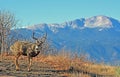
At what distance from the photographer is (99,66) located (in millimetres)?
28281

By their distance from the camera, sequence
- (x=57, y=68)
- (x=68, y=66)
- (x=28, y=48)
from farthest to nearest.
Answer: (x=68, y=66) < (x=57, y=68) < (x=28, y=48)

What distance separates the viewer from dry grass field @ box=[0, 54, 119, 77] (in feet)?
71.2

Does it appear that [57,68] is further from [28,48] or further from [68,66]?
[28,48]

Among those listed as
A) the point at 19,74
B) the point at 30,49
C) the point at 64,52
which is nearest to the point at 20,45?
the point at 30,49

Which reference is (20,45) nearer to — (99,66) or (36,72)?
(36,72)

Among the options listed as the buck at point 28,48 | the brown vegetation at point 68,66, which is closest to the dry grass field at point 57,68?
the brown vegetation at point 68,66

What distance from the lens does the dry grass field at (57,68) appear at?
2170cm

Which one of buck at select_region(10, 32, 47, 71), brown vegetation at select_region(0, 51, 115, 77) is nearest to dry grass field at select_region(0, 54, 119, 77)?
brown vegetation at select_region(0, 51, 115, 77)

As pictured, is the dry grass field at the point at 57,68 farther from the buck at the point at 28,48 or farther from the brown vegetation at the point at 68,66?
the buck at the point at 28,48

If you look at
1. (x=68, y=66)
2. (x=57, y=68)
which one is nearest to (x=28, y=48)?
(x=57, y=68)

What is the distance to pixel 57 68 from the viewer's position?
25.0m

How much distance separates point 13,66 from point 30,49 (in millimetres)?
1801

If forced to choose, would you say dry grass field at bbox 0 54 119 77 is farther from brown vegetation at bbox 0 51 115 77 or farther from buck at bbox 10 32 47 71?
buck at bbox 10 32 47 71

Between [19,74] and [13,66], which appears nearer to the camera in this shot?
[19,74]
